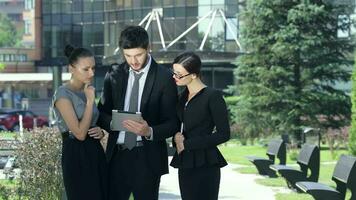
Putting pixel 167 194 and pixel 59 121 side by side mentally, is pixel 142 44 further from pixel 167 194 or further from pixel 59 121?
pixel 167 194

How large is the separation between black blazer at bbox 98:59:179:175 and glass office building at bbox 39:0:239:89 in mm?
47139

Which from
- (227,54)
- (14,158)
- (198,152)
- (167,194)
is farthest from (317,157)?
(227,54)

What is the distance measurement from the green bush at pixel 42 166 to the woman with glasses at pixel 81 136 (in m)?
3.68

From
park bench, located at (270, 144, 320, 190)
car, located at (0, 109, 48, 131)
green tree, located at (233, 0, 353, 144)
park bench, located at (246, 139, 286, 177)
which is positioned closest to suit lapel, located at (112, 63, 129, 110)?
park bench, located at (270, 144, 320, 190)

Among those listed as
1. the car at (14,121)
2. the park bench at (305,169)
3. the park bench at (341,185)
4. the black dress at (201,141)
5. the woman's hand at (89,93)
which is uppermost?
the woman's hand at (89,93)

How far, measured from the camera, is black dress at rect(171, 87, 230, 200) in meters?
5.28

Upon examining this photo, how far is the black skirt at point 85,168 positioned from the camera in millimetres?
5164

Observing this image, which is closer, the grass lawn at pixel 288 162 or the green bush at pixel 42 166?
the green bush at pixel 42 166

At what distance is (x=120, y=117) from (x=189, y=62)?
2.07 feet

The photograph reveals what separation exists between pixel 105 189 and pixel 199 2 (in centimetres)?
5610

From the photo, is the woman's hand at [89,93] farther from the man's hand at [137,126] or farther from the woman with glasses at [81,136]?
the man's hand at [137,126]

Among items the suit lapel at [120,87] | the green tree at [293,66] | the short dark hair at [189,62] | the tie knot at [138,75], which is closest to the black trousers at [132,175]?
the suit lapel at [120,87]

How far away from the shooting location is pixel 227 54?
53594 mm

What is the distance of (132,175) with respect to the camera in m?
5.09
